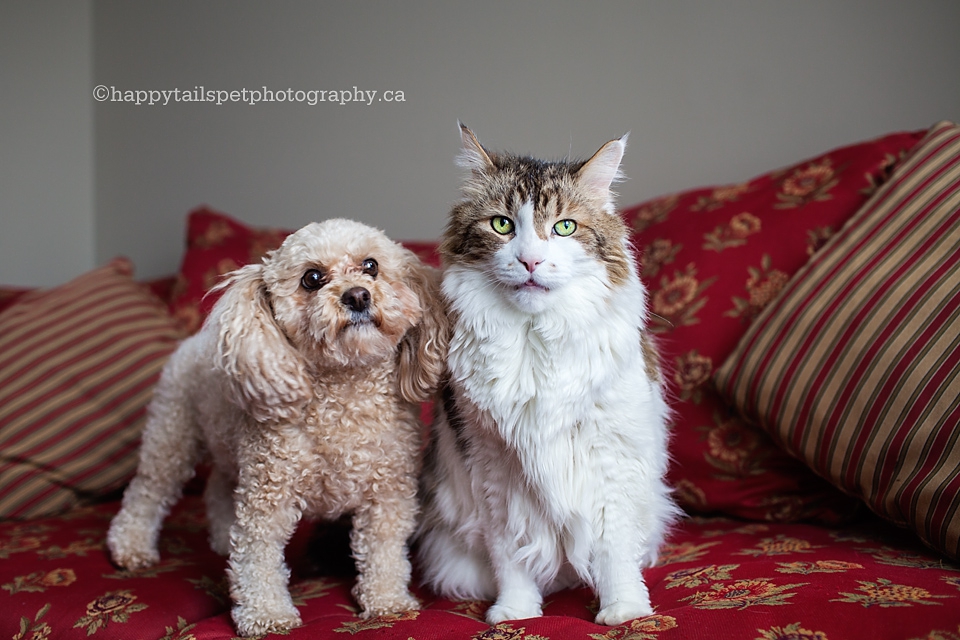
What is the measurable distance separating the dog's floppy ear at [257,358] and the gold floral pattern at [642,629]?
0.63 m

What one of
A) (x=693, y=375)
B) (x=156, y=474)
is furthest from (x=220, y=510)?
(x=693, y=375)

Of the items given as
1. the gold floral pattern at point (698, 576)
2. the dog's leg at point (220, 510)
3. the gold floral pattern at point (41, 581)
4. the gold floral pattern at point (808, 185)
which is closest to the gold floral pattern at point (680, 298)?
the gold floral pattern at point (808, 185)

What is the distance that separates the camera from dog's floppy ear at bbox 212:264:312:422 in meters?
1.26

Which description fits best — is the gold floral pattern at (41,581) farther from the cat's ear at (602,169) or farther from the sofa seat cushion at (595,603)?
the cat's ear at (602,169)

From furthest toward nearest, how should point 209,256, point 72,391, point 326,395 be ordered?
point 209,256
point 72,391
point 326,395

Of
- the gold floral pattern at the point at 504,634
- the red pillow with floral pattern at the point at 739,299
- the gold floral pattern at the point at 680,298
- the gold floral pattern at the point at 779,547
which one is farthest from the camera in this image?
the gold floral pattern at the point at 680,298

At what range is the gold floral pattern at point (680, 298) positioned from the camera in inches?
72.4

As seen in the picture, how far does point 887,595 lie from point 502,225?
82 centimetres

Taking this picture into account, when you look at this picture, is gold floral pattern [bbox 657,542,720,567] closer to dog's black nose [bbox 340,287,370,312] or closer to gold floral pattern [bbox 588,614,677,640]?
gold floral pattern [bbox 588,614,677,640]

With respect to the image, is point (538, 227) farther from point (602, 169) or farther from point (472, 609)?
point (472, 609)

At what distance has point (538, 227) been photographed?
1231 mm

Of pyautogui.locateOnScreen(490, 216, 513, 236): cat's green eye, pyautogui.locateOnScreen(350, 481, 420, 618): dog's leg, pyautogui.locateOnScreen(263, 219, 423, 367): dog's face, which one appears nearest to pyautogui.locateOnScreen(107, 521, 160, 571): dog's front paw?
pyautogui.locateOnScreen(350, 481, 420, 618): dog's leg

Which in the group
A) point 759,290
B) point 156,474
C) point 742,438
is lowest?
point 156,474

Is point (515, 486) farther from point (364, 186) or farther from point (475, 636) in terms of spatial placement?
point (364, 186)
